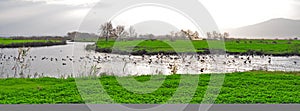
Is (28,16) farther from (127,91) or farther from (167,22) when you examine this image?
(167,22)

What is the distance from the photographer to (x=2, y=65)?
40.7ft

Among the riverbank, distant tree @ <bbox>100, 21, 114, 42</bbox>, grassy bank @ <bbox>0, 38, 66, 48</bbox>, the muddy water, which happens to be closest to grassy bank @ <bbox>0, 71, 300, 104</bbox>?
the riverbank

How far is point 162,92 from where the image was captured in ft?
24.5

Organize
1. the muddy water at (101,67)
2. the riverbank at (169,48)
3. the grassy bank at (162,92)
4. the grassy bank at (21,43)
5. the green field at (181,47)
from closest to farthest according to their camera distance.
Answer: the grassy bank at (162,92) → the green field at (181,47) → the riverbank at (169,48) → the muddy water at (101,67) → the grassy bank at (21,43)

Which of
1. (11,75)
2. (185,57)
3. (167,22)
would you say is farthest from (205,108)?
(185,57)

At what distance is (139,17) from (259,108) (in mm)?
2105

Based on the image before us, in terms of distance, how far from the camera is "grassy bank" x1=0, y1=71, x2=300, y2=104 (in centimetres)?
655

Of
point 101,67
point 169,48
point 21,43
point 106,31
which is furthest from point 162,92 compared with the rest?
point 21,43

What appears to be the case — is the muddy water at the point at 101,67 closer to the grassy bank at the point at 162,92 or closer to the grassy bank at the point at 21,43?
the grassy bank at the point at 162,92

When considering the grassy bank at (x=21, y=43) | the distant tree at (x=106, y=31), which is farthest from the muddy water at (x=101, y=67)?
the grassy bank at (x=21, y=43)

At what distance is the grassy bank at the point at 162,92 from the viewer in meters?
6.55

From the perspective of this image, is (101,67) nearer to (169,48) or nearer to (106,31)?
(106,31)

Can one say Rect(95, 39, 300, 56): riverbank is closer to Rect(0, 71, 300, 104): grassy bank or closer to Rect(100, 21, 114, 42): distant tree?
Rect(100, 21, 114, 42): distant tree

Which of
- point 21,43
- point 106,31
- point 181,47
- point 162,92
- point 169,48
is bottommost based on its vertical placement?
point 162,92
